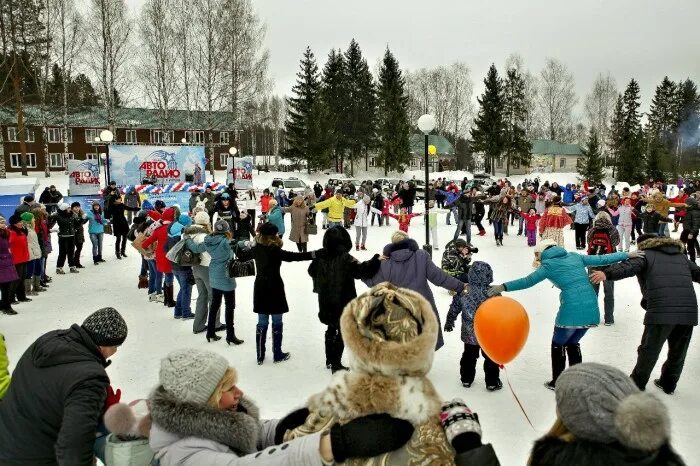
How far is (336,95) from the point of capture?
1993 inches

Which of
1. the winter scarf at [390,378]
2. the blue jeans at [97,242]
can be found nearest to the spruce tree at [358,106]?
the blue jeans at [97,242]

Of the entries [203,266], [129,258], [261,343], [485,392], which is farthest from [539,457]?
[129,258]

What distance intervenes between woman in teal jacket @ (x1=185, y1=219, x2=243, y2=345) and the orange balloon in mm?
3652

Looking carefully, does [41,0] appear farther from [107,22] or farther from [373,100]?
[373,100]

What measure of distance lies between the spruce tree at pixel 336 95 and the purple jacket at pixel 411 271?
42.9 meters

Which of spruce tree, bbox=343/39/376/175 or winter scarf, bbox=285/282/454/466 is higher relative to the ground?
spruce tree, bbox=343/39/376/175

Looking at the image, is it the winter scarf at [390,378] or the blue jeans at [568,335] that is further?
the blue jeans at [568,335]

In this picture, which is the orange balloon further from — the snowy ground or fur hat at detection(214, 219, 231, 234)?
fur hat at detection(214, 219, 231, 234)

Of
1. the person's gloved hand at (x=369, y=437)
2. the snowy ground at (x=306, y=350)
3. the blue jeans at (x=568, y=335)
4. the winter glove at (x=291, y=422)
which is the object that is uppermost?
the person's gloved hand at (x=369, y=437)

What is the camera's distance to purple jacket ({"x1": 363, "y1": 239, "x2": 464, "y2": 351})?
17.9 ft

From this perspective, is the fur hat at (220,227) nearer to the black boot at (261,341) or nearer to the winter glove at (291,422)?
the black boot at (261,341)

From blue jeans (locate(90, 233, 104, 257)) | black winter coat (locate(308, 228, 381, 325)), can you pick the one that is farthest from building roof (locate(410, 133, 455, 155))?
black winter coat (locate(308, 228, 381, 325))

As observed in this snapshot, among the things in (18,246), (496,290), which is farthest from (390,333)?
(18,246)

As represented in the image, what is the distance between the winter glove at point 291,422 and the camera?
195 centimetres
